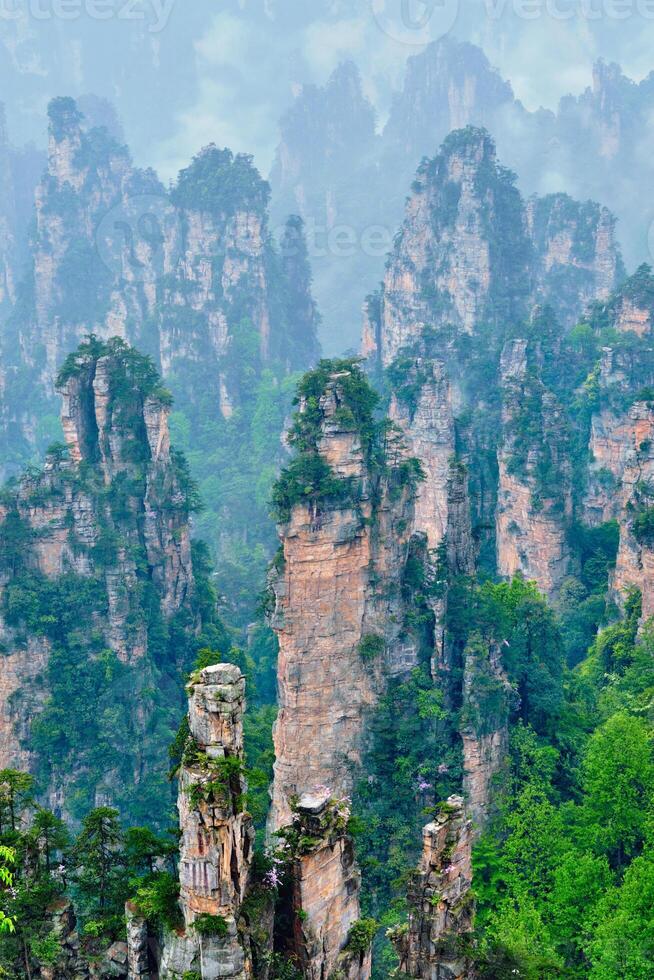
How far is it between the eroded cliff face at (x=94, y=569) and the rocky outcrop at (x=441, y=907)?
21112 millimetres

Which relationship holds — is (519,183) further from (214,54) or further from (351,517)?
(351,517)

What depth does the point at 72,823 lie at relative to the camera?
42156mm

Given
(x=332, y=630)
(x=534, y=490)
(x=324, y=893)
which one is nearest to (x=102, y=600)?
(x=332, y=630)

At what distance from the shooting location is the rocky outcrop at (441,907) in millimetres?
22453

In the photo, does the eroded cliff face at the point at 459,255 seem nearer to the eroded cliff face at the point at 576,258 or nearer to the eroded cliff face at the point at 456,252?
the eroded cliff face at the point at 456,252

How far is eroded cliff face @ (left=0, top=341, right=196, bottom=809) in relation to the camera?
139 ft

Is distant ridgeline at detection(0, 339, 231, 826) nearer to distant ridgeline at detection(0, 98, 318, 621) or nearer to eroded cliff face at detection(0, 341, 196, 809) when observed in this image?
eroded cliff face at detection(0, 341, 196, 809)

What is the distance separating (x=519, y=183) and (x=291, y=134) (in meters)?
23.9

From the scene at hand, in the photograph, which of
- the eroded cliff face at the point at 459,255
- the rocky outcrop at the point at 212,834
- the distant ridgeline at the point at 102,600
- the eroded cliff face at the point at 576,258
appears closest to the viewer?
the rocky outcrop at the point at 212,834

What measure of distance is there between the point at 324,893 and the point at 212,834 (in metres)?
3.23

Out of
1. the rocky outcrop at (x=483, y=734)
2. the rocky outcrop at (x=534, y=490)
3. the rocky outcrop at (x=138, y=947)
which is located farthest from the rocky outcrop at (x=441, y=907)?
the rocky outcrop at (x=534, y=490)

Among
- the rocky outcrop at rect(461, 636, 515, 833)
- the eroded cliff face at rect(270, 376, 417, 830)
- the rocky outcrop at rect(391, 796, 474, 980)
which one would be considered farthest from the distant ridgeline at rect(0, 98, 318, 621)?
the rocky outcrop at rect(391, 796, 474, 980)

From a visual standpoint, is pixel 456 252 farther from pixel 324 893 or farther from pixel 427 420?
pixel 324 893

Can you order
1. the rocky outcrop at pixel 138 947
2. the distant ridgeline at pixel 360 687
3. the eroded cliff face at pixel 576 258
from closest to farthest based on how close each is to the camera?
the rocky outcrop at pixel 138 947, the distant ridgeline at pixel 360 687, the eroded cliff face at pixel 576 258
